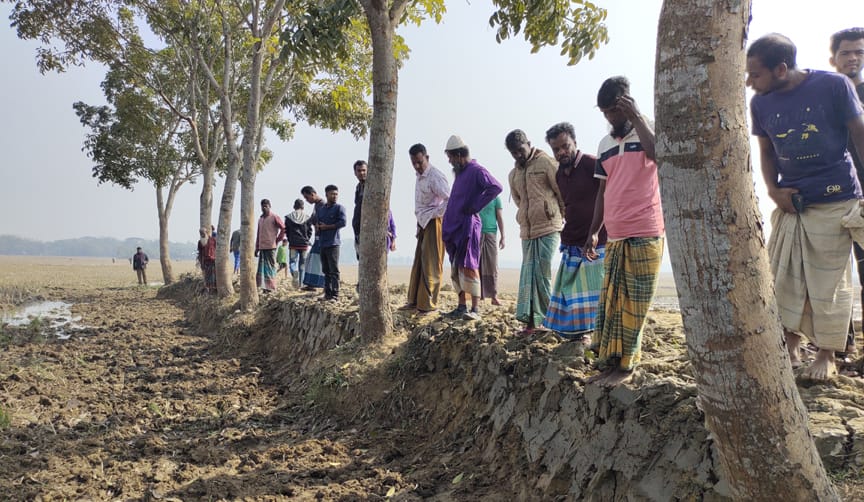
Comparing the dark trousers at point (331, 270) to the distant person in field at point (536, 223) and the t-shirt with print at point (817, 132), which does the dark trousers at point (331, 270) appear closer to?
the distant person in field at point (536, 223)

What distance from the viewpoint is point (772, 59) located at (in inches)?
114

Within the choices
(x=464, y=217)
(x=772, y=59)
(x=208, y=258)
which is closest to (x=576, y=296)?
(x=772, y=59)

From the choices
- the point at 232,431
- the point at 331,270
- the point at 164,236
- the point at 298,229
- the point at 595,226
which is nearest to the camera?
the point at 595,226

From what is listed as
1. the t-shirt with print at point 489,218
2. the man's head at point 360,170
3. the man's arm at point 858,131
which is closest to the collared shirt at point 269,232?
the man's head at point 360,170

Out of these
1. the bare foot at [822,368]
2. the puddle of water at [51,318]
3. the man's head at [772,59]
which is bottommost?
the puddle of water at [51,318]

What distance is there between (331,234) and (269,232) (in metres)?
3.26

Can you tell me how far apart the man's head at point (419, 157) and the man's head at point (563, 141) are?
2067 millimetres

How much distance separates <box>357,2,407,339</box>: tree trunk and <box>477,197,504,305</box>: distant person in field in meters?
1.12

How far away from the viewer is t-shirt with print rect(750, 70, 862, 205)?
286 cm

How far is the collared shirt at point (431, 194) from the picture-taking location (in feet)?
19.2

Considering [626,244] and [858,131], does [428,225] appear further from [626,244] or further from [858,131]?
[858,131]

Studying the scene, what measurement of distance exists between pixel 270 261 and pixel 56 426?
21.9ft

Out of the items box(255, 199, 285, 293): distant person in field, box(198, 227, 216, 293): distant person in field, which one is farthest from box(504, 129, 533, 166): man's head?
box(198, 227, 216, 293): distant person in field

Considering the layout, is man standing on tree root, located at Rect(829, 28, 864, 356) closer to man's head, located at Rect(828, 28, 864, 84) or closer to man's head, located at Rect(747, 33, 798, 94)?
man's head, located at Rect(828, 28, 864, 84)
